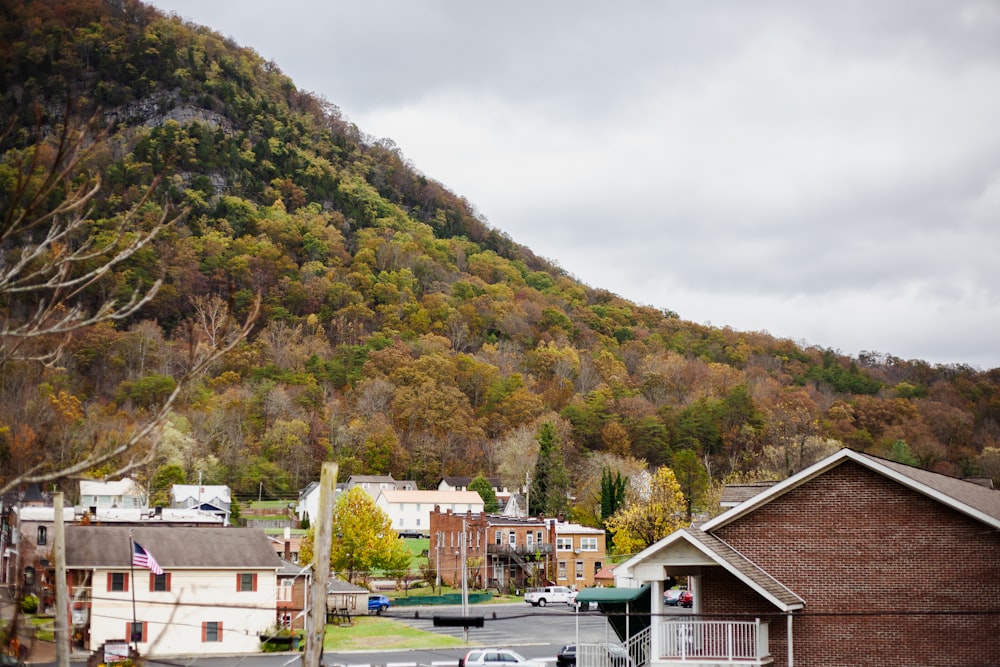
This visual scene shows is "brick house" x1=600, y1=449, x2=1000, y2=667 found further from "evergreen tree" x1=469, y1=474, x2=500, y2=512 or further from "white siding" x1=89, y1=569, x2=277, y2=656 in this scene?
"evergreen tree" x1=469, y1=474, x2=500, y2=512

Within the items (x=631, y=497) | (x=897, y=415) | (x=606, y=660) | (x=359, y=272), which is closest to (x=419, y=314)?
(x=359, y=272)

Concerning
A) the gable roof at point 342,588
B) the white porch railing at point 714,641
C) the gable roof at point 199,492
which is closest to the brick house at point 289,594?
the gable roof at point 342,588

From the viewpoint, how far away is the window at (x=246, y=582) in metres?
48.6

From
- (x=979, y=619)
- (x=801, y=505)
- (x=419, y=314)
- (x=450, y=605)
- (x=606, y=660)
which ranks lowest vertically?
(x=450, y=605)

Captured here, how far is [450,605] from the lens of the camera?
66688mm

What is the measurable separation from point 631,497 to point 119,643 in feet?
200

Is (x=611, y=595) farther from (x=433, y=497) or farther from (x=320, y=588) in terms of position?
(x=433, y=497)

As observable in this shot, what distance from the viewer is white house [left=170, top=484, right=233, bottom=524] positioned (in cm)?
9331

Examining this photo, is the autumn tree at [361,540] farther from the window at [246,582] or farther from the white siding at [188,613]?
the white siding at [188,613]

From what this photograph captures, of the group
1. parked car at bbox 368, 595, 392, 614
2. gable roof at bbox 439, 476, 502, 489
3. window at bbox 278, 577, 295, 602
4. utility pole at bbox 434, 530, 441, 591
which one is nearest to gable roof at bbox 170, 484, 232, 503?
utility pole at bbox 434, 530, 441, 591

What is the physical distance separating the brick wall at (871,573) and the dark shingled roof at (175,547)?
29995 mm

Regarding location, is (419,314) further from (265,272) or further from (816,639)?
(816,639)

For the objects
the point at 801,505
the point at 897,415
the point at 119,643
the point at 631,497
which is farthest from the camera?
the point at 897,415

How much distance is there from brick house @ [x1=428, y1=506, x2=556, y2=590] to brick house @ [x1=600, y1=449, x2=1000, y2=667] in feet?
180
